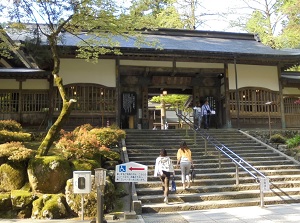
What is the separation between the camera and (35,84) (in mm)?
15555

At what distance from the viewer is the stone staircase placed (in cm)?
825

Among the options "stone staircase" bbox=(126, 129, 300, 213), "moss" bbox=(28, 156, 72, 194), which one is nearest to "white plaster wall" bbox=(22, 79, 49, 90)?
"stone staircase" bbox=(126, 129, 300, 213)

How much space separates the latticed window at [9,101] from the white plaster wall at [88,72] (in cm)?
276

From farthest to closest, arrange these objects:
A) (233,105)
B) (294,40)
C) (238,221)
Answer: (294,40), (233,105), (238,221)

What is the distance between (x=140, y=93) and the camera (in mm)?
18375

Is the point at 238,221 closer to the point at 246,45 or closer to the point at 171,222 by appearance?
the point at 171,222

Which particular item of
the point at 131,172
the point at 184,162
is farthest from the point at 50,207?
the point at 184,162

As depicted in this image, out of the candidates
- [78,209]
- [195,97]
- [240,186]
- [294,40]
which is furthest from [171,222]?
[294,40]

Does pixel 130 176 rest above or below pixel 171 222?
above

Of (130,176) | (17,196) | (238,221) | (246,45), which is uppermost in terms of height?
(246,45)

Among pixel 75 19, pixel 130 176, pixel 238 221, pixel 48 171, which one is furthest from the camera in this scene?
pixel 75 19

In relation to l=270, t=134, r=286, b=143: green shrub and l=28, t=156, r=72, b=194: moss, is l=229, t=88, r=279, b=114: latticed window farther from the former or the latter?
l=28, t=156, r=72, b=194: moss

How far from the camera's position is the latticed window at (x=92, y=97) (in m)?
15.5

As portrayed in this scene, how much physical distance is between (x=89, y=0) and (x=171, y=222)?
24.3 feet
